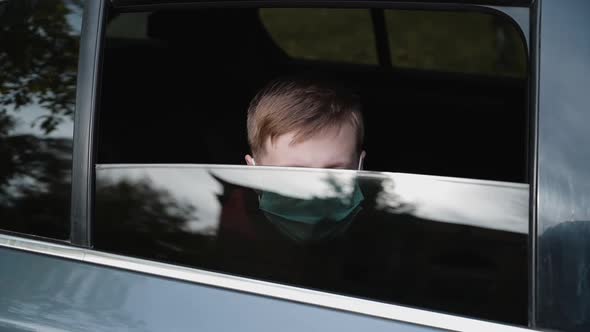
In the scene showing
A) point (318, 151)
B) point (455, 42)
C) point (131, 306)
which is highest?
point (455, 42)

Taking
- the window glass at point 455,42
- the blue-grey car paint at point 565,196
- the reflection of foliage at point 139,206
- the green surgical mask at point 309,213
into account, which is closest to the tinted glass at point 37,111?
the reflection of foliage at point 139,206

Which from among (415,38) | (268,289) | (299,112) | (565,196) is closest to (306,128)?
(299,112)

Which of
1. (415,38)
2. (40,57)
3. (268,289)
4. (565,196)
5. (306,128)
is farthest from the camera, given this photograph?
(415,38)

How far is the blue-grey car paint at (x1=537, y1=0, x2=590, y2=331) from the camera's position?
1186mm

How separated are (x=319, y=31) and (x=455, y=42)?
167cm

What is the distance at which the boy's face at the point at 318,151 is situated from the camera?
1.75m

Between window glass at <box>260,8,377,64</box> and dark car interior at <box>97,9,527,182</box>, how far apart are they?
4.19 meters

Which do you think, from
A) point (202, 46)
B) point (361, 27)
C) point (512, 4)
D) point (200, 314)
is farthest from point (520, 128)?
point (361, 27)

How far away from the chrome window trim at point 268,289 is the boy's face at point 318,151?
44cm

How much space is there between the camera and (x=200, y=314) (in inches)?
53.1

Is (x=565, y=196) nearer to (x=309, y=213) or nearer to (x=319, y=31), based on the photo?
(x=309, y=213)

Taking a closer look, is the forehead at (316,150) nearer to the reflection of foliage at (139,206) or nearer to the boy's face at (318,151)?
the boy's face at (318,151)

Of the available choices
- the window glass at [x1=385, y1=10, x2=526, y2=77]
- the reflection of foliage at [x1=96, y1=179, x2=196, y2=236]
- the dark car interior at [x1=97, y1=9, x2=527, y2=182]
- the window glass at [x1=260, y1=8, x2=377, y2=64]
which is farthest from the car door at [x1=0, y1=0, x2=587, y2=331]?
the window glass at [x1=260, y1=8, x2=377, y2=64]

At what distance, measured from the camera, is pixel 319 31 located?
28.8ft
